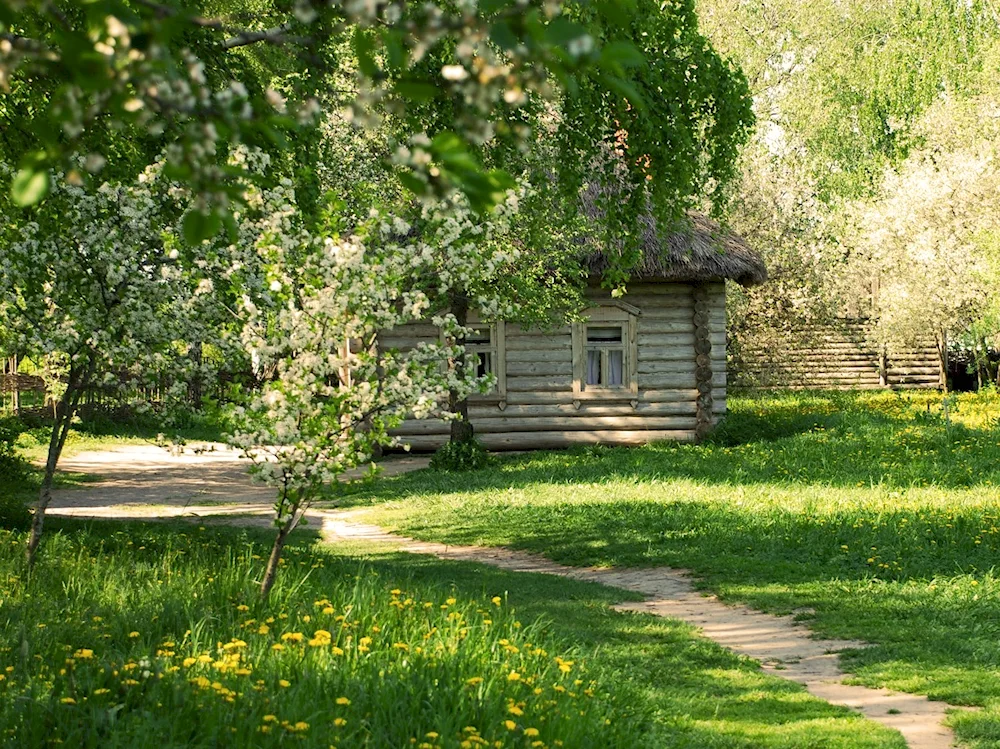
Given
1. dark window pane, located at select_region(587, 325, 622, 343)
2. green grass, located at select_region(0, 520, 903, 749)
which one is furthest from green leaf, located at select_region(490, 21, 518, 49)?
dark window pane, located at select_region(587, 325, 622, 343)

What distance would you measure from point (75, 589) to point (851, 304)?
34.1 meters

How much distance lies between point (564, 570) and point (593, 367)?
11.9 metres

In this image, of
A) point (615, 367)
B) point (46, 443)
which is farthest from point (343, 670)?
Answer: point (46, 443)

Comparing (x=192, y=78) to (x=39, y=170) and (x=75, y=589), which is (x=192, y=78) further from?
(x=75, y=589)

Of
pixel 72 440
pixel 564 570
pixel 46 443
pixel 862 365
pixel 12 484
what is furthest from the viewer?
pixel 862 365

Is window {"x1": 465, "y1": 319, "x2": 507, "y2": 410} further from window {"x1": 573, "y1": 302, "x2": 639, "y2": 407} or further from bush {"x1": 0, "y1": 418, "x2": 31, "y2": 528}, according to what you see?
bush {"x1": 0, "y1": 418, "x2": 31, "y2": 528}

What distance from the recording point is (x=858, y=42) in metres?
39.2

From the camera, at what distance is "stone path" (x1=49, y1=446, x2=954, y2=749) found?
7.32 m

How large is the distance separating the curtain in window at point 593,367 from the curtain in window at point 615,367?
210 millimetres

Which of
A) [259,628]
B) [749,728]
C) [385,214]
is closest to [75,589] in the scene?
[259,628]

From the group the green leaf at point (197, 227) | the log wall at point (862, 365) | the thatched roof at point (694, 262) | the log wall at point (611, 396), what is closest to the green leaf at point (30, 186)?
the green leaf at point (197, 227)

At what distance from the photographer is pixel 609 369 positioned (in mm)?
23859

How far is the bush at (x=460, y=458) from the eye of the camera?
2073cm

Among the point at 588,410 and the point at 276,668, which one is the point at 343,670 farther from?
the point at 588,410
